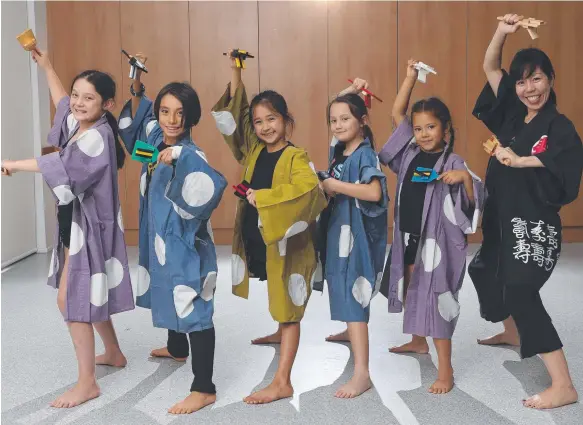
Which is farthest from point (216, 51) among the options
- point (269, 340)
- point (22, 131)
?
point (269, 340)

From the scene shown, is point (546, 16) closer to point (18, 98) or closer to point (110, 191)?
point (18, 98)

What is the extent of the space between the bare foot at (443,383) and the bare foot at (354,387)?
0.21 m

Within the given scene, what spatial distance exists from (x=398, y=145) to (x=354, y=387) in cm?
85

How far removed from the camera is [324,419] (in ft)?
8.11

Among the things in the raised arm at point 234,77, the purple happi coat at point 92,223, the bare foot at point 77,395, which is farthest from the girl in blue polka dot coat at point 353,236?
the bare foot at point 77,395

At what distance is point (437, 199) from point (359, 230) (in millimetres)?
287

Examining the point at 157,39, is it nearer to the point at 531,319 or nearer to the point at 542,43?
the point at 542,43

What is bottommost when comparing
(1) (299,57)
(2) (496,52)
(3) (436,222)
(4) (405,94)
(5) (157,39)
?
(3) (436,222)

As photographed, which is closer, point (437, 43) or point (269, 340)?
point (269, 340)

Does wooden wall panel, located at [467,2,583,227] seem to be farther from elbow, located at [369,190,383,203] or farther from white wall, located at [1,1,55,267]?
elbow, located at [369,190,383,203]

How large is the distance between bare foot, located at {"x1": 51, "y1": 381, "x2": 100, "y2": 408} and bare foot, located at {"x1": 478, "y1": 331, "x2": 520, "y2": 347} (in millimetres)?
1557

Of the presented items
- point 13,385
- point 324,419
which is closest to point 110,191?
point 13,385

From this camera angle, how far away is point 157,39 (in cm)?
554

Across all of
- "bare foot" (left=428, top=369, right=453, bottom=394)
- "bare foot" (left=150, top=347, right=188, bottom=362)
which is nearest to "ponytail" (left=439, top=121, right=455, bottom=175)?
"bare foot" (left=428, top=369, right=453, bottom=394)
